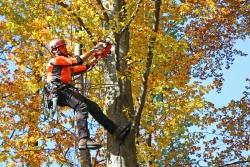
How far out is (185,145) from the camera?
20.0 metres

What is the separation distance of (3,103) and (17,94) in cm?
71

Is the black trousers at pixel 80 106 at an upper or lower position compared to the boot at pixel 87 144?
upper

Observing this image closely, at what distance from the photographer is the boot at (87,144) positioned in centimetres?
679

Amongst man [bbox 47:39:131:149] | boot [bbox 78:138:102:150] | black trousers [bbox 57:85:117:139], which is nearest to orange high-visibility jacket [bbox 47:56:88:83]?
man [bbox 47:39:131:149]

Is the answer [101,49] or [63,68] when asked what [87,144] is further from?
[101,49]

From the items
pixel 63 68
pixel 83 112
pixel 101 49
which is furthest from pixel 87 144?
pixel 101 49

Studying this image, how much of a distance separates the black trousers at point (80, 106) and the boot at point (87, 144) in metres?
0.12

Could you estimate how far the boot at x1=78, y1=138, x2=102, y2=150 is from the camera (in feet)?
22.3

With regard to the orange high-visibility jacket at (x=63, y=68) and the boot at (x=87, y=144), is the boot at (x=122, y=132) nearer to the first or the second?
the boot at (x=87, y=144)

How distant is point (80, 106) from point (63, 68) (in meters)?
0.69

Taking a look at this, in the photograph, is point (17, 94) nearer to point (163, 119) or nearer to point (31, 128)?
point (31, 128)

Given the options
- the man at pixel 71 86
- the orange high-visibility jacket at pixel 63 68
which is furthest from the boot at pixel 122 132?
the orange high-visibility jacket at pixel 63 68

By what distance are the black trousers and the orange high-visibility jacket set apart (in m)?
0.18

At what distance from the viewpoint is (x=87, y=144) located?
6.90 m
